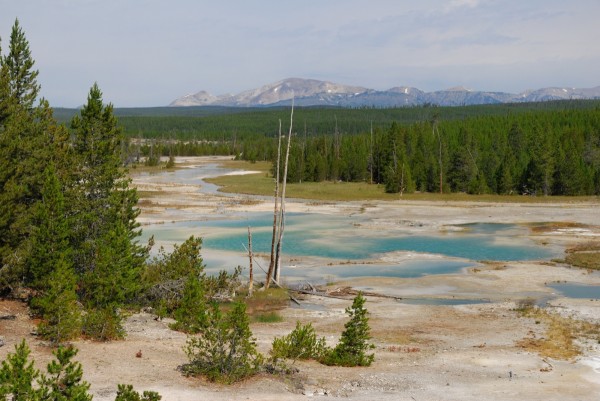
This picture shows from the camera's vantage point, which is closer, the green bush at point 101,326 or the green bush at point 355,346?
the green bush at point 355,346

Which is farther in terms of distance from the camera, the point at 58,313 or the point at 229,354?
the point at 58,313

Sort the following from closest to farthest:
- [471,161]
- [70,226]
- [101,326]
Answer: [101,326] → [70,226] → [471,161]

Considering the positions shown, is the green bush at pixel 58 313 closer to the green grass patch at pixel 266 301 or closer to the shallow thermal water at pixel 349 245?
the green grass patch at pixel 266 301

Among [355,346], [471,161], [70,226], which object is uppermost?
[471,161]

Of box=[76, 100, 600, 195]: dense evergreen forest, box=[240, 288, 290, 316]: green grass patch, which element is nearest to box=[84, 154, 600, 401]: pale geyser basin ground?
box=[240, 288, 290, 316]: green grass patch

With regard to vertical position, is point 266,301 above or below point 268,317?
below

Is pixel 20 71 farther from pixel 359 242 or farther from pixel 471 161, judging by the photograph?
pixel 471 161

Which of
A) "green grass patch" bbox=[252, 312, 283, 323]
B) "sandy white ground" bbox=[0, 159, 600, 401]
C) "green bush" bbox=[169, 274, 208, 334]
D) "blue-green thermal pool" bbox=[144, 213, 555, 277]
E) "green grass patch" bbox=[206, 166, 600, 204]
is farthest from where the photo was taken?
"green grass patch" bbox=[206, 166, 600, 204]

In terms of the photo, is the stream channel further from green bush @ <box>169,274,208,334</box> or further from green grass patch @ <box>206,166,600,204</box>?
green grass patch @ <box>206,166,600,204</box>

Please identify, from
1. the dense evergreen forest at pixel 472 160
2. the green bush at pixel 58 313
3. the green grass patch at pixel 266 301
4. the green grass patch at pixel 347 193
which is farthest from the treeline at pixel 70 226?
the dense evergreen forest at pixel 472 160

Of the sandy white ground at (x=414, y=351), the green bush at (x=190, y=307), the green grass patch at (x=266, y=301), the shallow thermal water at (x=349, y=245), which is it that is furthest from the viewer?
the shallow thermal water at (x=349, y=245)

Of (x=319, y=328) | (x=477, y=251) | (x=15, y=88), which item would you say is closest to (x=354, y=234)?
(x=477, y=251)

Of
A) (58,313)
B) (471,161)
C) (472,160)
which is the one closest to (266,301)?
(58,313)

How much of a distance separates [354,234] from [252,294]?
2207cm
